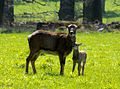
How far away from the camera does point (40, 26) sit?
3812cm

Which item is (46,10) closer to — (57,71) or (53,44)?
(57,71)

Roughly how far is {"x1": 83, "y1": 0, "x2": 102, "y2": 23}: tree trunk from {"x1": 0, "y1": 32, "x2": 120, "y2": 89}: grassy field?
16976mm

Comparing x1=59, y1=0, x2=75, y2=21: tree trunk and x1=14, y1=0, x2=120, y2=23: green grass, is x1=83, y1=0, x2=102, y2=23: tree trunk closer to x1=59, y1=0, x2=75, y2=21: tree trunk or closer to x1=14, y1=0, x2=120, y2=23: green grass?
x1=59, y1=0, x2=75, y2=21: tree trunk

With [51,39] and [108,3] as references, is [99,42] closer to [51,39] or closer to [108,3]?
[51,39]

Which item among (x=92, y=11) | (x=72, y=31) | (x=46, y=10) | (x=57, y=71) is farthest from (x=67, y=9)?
(x=72, y=31)

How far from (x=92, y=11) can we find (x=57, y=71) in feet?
91.7

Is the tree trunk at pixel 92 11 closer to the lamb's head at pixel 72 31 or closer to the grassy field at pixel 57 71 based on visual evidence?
the grassy field at pixel 57 71

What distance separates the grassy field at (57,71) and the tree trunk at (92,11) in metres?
17.0

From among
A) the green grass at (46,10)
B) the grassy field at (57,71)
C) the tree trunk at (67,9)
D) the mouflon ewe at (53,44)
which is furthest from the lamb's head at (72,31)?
the green grass at (46,10)

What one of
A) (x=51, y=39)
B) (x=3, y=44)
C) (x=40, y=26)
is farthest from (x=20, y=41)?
(x=51, y=39)

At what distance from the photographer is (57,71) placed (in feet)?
60.4

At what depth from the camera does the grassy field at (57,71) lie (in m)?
15.4

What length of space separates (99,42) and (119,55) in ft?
23.4

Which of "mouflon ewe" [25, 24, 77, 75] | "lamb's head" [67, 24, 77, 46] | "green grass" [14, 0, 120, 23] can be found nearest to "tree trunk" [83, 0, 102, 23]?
"green grass" [14, 0, 120, 23]
